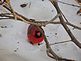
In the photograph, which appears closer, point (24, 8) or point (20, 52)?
point (20, 52)

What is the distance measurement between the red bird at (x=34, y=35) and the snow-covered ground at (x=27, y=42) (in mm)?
27

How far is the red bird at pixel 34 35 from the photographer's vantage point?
938mm

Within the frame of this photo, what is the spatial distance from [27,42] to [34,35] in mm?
65

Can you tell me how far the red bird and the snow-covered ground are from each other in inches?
1.1

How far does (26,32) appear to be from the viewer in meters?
1.02

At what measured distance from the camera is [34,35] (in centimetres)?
96

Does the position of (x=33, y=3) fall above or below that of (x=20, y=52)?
above

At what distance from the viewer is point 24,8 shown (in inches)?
42.6

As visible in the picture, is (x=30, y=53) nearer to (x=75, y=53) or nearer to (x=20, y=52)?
(x=20, y=52)

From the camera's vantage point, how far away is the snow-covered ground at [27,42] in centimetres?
96

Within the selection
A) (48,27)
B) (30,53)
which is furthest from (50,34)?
(30,53)

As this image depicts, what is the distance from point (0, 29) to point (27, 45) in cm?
14

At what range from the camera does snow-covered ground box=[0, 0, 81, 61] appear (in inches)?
37.8

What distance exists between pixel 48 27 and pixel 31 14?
0.10m
